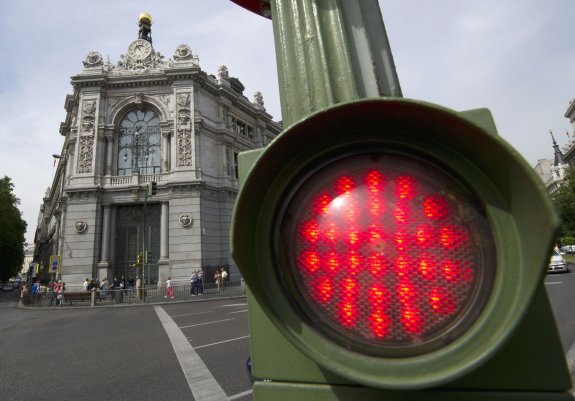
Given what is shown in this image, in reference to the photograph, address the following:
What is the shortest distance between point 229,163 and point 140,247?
9.32m

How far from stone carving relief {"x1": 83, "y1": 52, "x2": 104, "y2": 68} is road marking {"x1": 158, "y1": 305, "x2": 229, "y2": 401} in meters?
26.5

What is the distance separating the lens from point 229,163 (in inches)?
1077

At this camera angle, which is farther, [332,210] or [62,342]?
[62,342]

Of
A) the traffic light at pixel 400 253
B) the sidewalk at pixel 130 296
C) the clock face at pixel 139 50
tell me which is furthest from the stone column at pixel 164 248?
the traffic light at pixel 400 253

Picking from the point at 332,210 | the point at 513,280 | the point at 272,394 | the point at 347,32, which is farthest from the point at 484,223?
the point at 347,32

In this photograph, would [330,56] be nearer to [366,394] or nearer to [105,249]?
[366,394]

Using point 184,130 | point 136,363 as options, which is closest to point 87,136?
point 184,130

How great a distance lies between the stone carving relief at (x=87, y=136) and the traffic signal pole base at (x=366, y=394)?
27151 mm

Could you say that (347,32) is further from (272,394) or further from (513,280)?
(272,394)

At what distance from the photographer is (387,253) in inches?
28.2

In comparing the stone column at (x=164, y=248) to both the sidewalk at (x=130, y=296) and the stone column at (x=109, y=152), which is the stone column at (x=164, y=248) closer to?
the sidewalk at (x=130, y=296)

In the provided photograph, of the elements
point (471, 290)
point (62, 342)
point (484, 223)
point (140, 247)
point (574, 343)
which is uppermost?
point (140, 247)

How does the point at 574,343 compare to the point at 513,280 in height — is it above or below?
below

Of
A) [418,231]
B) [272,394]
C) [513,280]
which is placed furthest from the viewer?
[272,394]
